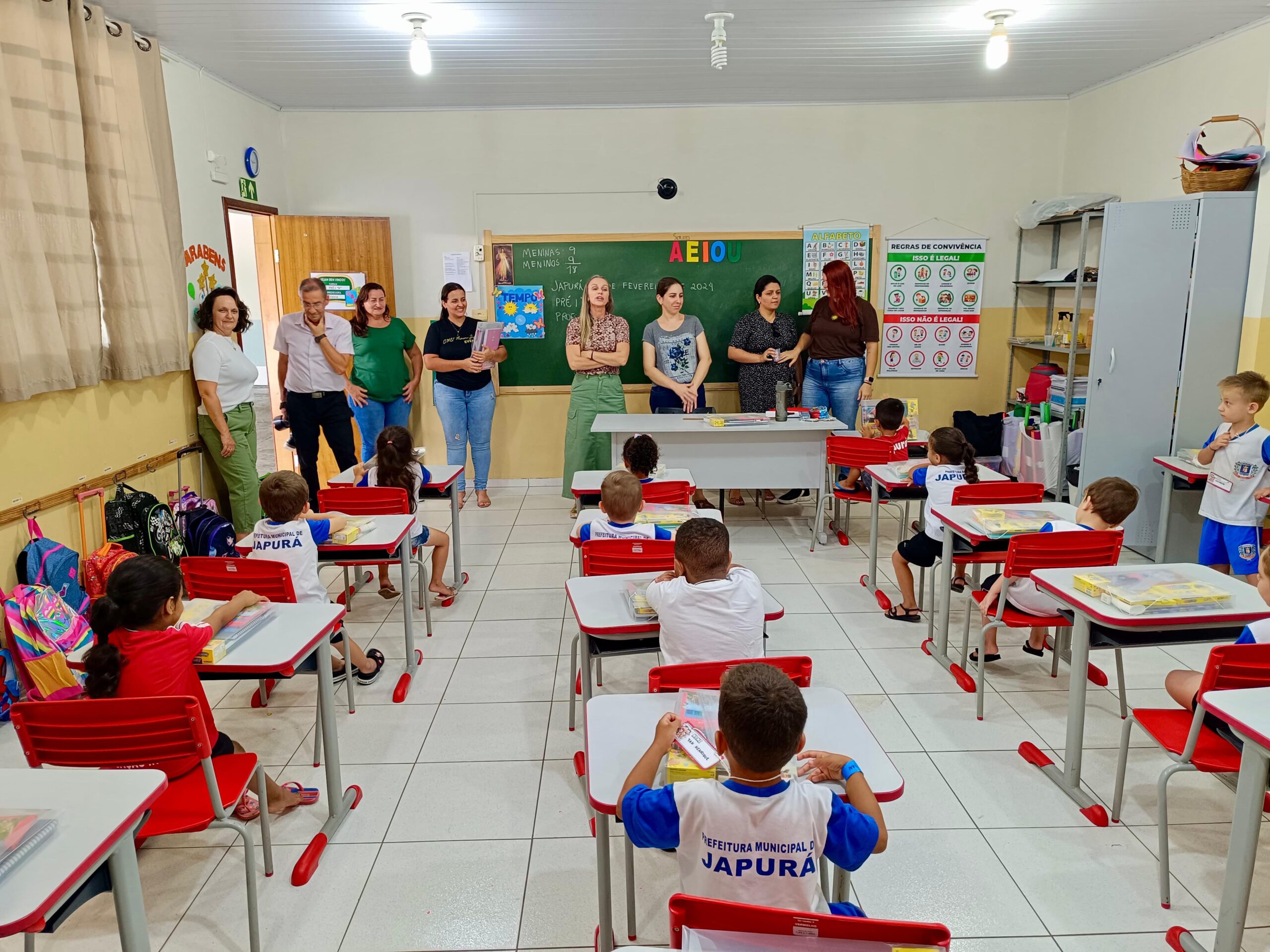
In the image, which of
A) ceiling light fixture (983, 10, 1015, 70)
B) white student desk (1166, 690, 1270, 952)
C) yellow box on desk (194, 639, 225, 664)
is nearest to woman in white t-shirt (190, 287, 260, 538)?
yellow box on desk (194, 639, 225, 664)

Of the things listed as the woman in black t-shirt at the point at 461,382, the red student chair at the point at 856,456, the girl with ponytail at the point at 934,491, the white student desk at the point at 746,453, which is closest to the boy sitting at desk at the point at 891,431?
the red student chair at the point at 856,456

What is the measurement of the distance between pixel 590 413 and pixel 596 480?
1.84 m

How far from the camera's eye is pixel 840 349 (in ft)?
20.1

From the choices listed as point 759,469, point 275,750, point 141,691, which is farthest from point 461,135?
point 141,691

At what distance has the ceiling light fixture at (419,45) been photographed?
167 inches

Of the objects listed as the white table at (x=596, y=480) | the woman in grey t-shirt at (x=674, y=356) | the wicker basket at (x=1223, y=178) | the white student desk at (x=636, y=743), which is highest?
the wicker basket at (x=1223, y=178)

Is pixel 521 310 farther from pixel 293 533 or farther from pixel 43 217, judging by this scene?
pixel 293 533

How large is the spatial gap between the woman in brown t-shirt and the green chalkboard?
0.73m

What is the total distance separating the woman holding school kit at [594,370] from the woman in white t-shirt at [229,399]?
84.8 inches

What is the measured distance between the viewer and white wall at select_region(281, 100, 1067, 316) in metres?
6.64

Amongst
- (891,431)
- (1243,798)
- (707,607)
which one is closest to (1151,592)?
(1243,798)

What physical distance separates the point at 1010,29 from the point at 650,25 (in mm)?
2046

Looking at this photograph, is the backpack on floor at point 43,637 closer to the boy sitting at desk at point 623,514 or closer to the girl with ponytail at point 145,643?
the girl with ponytail at point 145,643

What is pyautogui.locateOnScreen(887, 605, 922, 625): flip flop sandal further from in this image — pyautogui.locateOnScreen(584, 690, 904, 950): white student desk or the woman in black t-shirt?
the woman in black t-shirt
